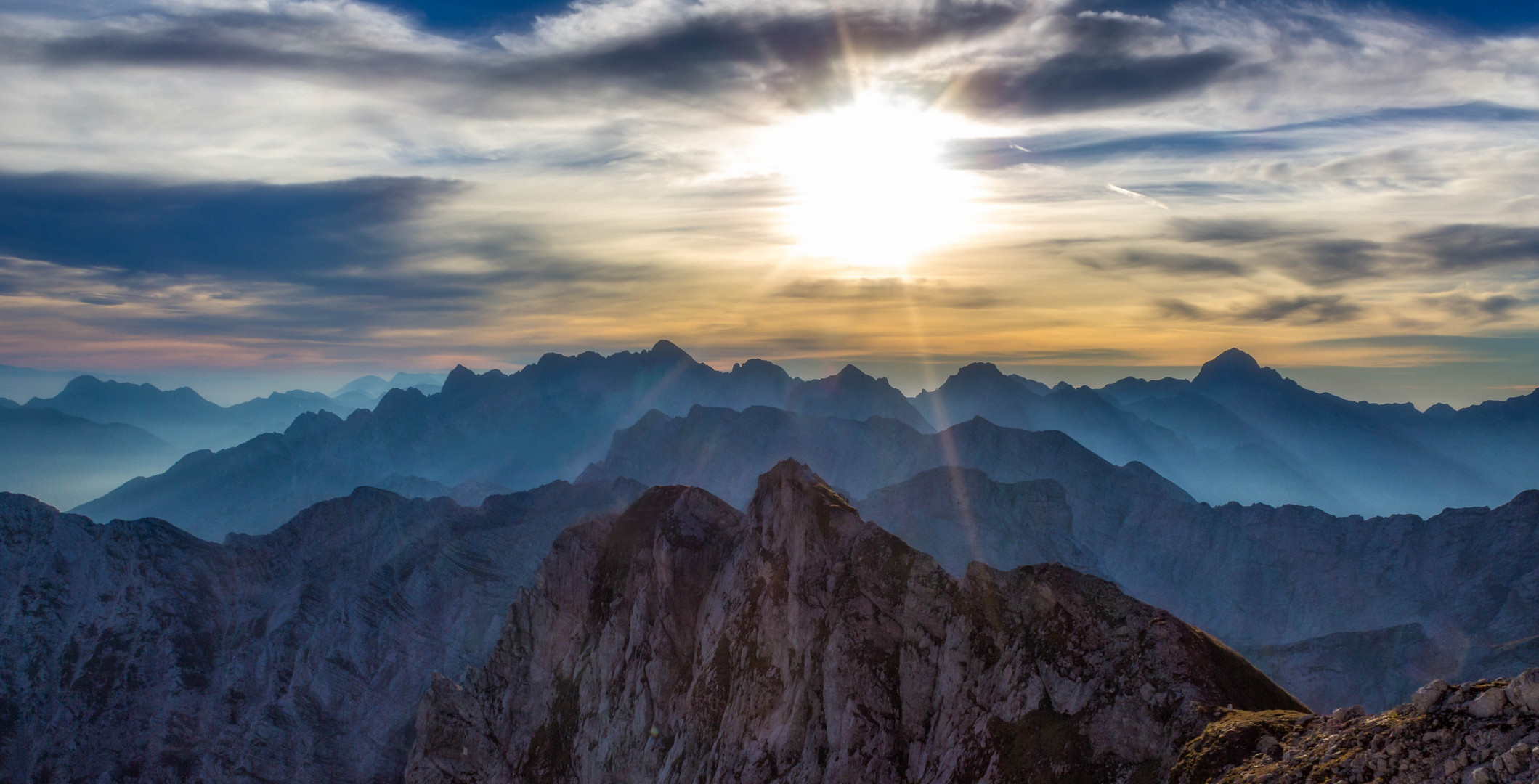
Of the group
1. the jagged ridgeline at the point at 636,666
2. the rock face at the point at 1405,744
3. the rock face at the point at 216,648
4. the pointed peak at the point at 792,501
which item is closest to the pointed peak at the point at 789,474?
the pointed peak at the point at 792,501

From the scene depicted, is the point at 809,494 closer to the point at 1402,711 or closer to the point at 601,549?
the point at 601,549

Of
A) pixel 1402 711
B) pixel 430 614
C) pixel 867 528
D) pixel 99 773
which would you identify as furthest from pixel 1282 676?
pixel 99 773

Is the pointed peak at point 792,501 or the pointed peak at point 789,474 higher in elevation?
the pointed peak at point 789,474

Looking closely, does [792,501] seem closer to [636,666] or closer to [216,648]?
[636,666]

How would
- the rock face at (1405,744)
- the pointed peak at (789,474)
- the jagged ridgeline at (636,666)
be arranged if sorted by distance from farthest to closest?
the pointed peak at (789,474)
the jagged ridgeline at (636,666)
the rock face at (1405,744)

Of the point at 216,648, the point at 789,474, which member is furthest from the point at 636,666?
the point at 216,648

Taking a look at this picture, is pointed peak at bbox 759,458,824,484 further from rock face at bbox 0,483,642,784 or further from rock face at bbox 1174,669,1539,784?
rock face at bbox 0,483,642,784

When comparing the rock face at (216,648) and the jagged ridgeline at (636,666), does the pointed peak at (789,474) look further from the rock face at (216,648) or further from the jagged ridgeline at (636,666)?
the rock face at (216,648)
